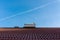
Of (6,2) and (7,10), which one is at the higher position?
(6,2)

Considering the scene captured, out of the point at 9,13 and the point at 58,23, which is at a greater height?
the point at 9,13

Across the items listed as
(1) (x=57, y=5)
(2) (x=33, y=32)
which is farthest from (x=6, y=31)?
(1) (x=57, y=5)

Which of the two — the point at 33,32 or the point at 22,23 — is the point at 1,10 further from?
the point at 33,32

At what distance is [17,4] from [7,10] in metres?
0.16

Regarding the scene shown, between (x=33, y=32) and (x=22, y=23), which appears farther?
(x=22, y=23)

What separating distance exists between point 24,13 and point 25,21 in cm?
12

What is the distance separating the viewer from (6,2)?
183 centimetres

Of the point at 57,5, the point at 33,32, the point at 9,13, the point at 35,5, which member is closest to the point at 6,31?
the point at 33,32

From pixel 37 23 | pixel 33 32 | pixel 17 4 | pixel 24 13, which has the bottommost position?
pixel 33 32

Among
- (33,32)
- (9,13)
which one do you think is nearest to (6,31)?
(33,32)

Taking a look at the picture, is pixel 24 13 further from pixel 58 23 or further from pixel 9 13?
pixel 58 23

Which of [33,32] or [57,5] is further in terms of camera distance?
[57,5]

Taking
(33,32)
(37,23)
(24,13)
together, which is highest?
(24,13)

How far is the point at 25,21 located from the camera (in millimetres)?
1766
